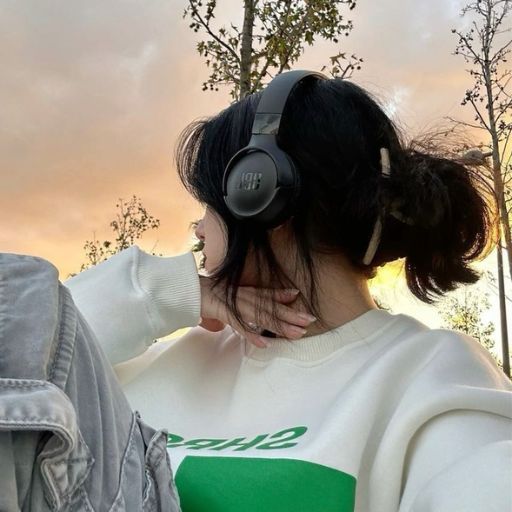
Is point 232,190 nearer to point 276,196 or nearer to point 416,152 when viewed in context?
point 276,196

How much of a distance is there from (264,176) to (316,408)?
0.35m

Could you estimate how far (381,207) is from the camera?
117 cm

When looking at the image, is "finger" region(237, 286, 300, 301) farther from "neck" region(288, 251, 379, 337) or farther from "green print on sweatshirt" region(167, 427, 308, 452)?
"green print on sweatshirt" region(167, 427, 308, 452)

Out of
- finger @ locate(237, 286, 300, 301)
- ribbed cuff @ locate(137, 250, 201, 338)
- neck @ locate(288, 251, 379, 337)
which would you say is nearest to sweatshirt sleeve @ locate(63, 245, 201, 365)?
ribbed cuff @ locate(137, 250, 201, 338)

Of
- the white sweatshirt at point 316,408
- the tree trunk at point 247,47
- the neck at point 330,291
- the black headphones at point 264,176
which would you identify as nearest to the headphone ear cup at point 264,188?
the black headphones at point 264,176

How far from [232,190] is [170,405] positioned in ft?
1.26

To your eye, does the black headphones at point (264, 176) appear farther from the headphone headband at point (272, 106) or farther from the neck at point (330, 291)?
the neck at point (330, 291)

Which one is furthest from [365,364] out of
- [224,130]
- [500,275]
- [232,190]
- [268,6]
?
[500,275]

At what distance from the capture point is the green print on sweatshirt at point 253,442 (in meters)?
1.02

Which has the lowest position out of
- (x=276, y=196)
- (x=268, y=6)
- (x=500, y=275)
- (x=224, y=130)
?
(x=500, y=275)

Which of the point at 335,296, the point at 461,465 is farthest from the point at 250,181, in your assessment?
the point at 461,465

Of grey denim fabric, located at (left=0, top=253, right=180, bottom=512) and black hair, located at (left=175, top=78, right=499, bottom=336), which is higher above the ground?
black hair, located at (left=175, top=78, right=499, bottom=336)

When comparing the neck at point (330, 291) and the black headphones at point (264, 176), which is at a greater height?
the black headphones at point (264, 176)

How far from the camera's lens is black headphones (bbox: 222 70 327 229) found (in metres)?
1.12
